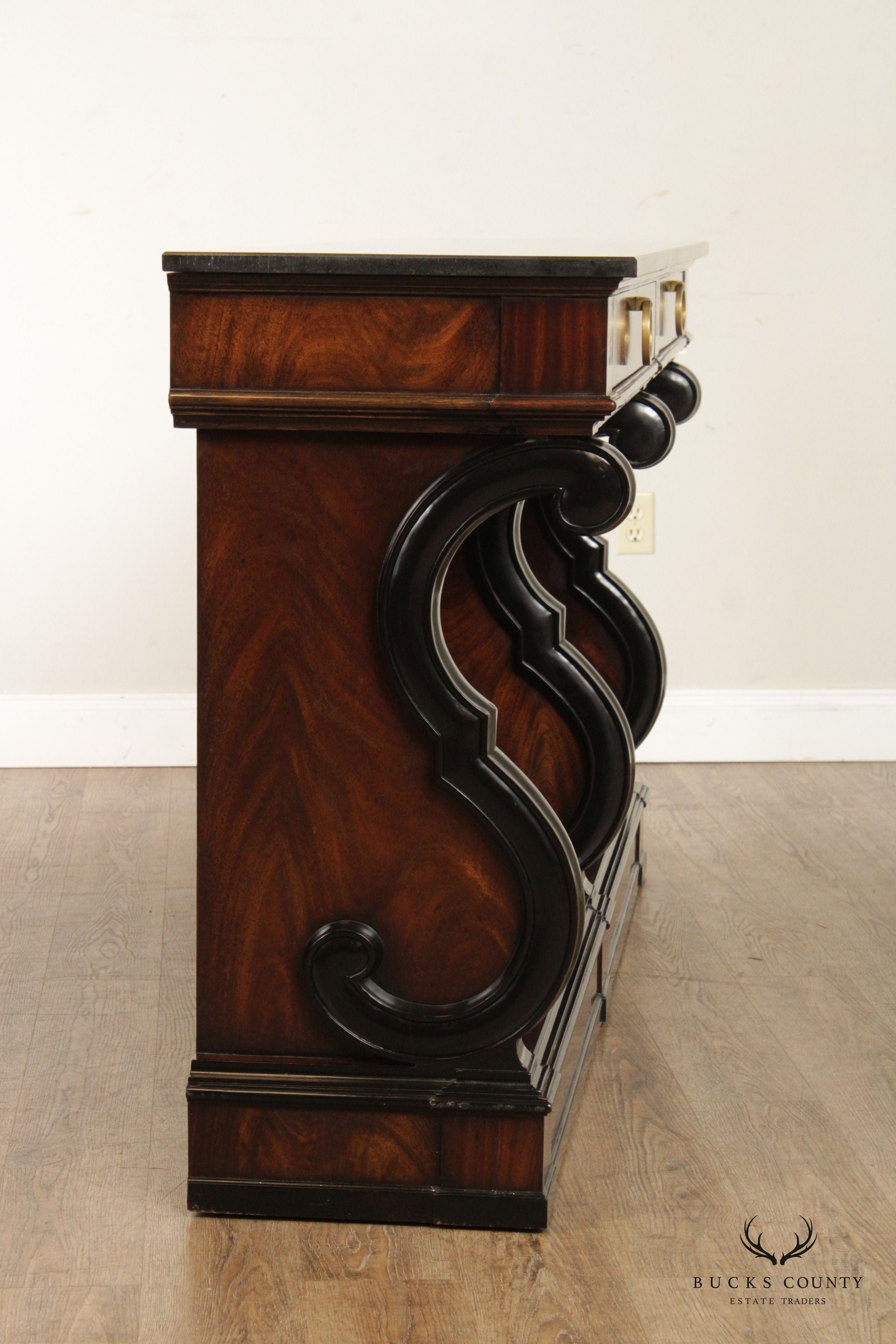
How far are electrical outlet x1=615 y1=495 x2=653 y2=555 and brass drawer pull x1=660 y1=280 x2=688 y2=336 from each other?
2.22 feet

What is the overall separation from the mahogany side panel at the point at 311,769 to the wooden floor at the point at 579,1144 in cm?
19

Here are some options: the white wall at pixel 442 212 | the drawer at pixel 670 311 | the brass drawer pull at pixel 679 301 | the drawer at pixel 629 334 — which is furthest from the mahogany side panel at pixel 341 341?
the white wall at pixel 442 212

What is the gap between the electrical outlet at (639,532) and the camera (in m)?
2.74

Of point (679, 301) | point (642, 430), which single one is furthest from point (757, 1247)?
point (679, 301)

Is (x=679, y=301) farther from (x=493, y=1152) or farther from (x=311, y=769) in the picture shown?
(x=493, y=1152)

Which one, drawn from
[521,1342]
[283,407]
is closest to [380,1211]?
[521,1342]

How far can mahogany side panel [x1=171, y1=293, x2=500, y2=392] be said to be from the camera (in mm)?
1090

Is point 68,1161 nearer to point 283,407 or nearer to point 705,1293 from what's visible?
point 705,1293

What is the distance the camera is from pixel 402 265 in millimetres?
1065

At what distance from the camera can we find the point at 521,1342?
1075mm

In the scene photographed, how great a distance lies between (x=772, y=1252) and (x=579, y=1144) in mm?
231

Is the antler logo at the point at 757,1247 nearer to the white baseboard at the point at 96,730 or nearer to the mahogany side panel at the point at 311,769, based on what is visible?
the mahogany side panel at the point at 311,769

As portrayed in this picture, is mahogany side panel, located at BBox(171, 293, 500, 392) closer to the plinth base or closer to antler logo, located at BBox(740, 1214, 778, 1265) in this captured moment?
the plinth base

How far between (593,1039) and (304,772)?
1.99ft
